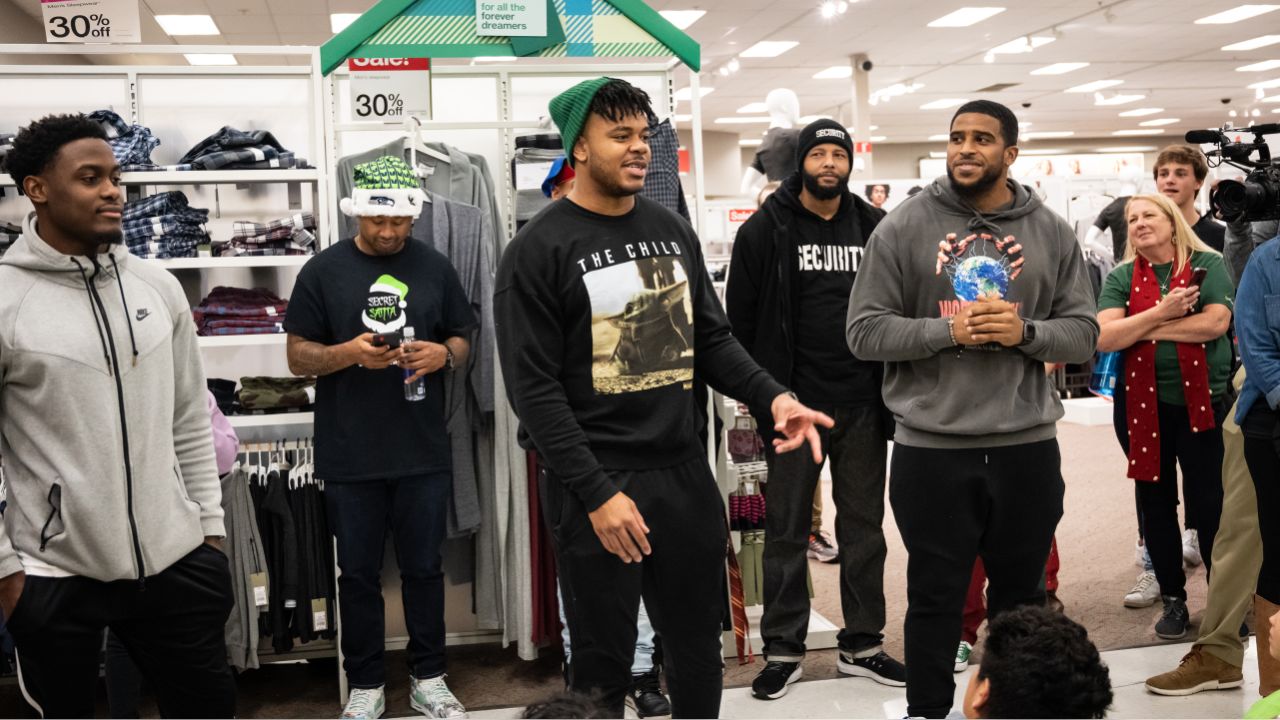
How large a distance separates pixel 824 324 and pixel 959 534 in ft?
3.79

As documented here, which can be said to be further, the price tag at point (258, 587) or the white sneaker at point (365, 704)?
the price tag at point (258, 587)

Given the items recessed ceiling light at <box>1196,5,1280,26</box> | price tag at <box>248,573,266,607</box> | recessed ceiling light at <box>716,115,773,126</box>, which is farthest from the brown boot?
recessed ceiling light at <box>716,115,773,126</box>

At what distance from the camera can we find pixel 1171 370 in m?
4.10

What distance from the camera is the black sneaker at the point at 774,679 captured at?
12.0 feet

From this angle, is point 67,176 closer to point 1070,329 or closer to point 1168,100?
point 1070,329

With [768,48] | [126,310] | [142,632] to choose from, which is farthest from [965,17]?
[142,632]

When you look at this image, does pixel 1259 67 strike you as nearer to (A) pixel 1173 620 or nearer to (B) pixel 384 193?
(A) pixel 1173 620

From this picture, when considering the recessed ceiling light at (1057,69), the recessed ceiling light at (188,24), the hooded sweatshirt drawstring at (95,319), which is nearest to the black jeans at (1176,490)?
the hooded sweatshirt drawstring at (95,319)

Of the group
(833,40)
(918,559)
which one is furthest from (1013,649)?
(833,40)

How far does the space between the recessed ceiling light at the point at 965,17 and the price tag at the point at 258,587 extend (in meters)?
10.7

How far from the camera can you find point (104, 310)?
2.21m

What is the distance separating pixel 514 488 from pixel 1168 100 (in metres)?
20.3

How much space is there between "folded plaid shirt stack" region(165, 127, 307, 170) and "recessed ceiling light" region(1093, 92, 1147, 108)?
18299 mm

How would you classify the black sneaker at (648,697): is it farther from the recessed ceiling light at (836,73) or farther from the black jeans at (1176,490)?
the recessed ceiling light at (836,73)
